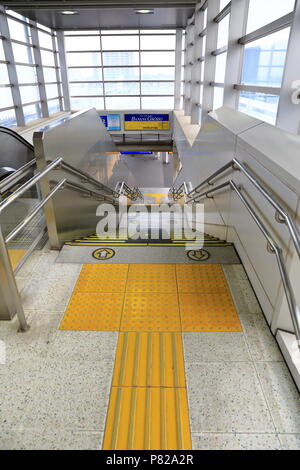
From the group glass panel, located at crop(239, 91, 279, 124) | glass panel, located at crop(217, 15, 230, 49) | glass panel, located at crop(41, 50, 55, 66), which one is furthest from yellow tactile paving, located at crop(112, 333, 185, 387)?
glass panel, located at crop(41, 50, 55, 66)

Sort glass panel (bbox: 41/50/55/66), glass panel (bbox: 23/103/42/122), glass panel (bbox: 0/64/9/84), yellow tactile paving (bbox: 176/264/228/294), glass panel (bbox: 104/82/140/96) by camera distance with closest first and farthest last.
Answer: yellow tactile paving (bbox: 176/264/228/294), glass panel (bbox: 0/64/9/84), glass panel (bbox: 23/103/42/122), glass panel (bbox: 41/50/55/66), glass panel (bbox: 104/82/140/96)

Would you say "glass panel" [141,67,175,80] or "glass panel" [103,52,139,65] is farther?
"glass panel" [141,67,175,80]

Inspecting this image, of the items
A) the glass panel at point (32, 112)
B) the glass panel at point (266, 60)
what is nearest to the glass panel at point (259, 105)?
the glass panel at point (266, 60)

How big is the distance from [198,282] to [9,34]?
12.7 meters

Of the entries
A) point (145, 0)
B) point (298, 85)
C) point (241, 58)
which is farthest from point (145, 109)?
point (298, 85)

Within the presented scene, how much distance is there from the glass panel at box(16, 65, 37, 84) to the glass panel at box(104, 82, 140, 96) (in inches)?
155

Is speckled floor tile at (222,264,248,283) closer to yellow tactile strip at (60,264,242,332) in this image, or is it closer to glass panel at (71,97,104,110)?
yellow tactile strip at (60,264,242,332)

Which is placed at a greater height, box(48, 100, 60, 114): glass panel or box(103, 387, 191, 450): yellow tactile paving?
box(48, 100, 60, 114): glass panel

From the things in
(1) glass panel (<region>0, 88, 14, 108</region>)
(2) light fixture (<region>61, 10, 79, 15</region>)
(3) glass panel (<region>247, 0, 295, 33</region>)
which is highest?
(2) light fixture (<region>61, 10, 79, 15</region>)

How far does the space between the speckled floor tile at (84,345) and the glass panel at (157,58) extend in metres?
17.0

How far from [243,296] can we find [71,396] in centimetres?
151

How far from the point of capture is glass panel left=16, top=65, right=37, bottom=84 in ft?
41.5

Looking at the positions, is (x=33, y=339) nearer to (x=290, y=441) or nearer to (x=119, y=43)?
(x=290, y=441)
